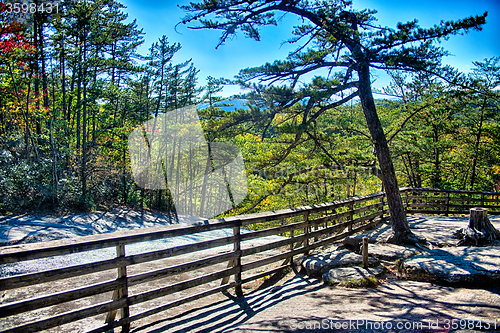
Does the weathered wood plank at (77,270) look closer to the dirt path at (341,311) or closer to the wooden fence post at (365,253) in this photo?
the dirt path at (341,311)

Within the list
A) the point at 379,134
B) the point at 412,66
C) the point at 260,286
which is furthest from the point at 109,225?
the point at 412,66

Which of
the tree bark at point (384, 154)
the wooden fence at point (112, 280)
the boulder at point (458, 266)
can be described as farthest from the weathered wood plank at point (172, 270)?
the tree bark at point (384, 154)

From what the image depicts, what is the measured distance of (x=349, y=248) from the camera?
683 cm

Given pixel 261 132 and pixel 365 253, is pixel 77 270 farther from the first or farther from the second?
pixel 261 132

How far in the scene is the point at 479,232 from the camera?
6.94m

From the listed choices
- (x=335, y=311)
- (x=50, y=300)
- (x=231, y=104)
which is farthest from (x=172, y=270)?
(x=231, y=104)

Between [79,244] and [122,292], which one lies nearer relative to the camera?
[79,244]

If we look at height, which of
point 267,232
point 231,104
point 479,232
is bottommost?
point 479,232

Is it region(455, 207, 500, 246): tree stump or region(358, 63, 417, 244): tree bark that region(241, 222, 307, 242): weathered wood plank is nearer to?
region(358, 63, 417, 244): tree bark

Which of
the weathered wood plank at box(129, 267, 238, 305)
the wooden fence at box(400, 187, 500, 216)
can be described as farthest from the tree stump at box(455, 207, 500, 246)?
the weathered wood plank at box(129, 267, 238, 305)

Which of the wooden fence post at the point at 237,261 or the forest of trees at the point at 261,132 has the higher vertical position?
the forest of trees at the point at 261,132

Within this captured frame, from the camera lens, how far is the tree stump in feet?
22.5

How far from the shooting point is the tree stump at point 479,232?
687cm

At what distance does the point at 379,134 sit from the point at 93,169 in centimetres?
1695
